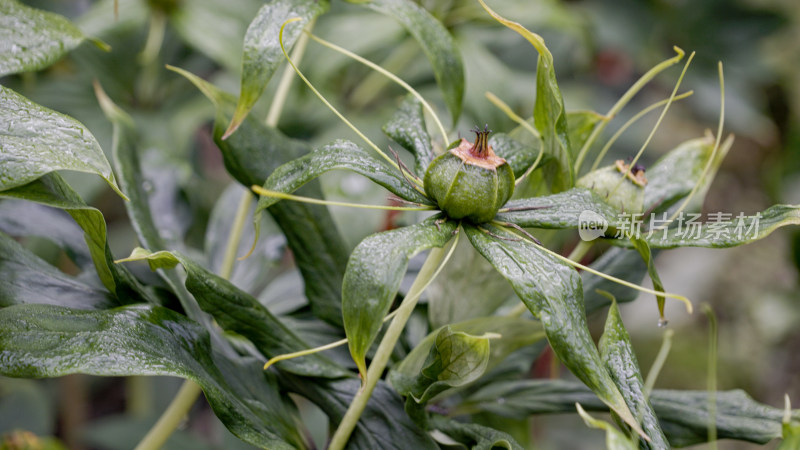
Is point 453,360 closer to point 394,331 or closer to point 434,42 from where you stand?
point 394,331

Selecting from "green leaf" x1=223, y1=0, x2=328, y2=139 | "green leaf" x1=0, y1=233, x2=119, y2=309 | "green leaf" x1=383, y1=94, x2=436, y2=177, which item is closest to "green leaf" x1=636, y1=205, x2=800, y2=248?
"green leaf" x1=383, y1=94, x2=436, y2=177

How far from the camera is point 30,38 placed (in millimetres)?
481

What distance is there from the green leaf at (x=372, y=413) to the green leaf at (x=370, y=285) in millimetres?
129

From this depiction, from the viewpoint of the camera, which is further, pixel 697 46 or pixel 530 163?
pixel 697 46

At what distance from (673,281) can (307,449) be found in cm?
178

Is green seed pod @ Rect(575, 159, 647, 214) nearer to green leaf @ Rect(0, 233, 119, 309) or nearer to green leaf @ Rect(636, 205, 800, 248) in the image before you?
green leaf @ Rect(636, 205, 800, 248)

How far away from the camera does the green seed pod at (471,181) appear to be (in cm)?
38

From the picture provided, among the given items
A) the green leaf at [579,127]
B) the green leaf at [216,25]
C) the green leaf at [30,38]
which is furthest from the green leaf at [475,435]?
the green leaf at [216,25]

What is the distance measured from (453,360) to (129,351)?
0.19 metres

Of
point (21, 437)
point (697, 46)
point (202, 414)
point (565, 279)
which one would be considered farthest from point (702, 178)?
point (697, 46)

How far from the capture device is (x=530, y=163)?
1.49 ft

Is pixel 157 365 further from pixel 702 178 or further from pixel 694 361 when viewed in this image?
pixel 694 361

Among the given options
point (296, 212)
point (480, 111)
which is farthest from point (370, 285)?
point (480, 111)

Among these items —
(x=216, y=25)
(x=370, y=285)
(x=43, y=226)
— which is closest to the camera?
(x=370, y=285)
